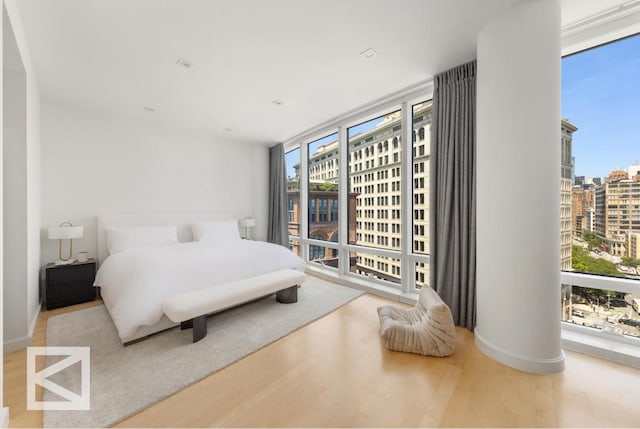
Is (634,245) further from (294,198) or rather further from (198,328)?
(294,198)

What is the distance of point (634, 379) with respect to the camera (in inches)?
70.8

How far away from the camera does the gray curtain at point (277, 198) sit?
5.25 meters

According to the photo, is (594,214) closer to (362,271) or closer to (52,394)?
(362,271)

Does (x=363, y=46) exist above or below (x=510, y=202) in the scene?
above

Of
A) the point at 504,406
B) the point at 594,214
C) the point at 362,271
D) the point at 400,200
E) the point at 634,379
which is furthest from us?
the point at 362,271

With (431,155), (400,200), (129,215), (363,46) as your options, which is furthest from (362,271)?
(129,215)

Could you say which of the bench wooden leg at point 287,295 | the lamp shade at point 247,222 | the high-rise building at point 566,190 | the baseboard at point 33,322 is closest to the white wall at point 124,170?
the lamp shade at point 247,222

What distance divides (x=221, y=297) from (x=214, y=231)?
7.50 feet

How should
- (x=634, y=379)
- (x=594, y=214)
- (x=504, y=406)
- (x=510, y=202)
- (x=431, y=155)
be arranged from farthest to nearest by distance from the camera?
(x=431, y=155)
(x=594, y=214)
(x=510, y=202)
(x=634, y=379)
(x=504, y=406)

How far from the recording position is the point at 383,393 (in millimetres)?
1688

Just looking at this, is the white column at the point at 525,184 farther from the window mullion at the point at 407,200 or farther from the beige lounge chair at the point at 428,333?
the window mullion at the point at 407,200

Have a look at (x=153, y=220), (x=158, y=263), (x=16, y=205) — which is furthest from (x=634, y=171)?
(x=153, y=220)

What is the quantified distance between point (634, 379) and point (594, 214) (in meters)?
1.25

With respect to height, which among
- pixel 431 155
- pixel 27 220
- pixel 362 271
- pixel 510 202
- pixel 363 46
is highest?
pixel 363 46
